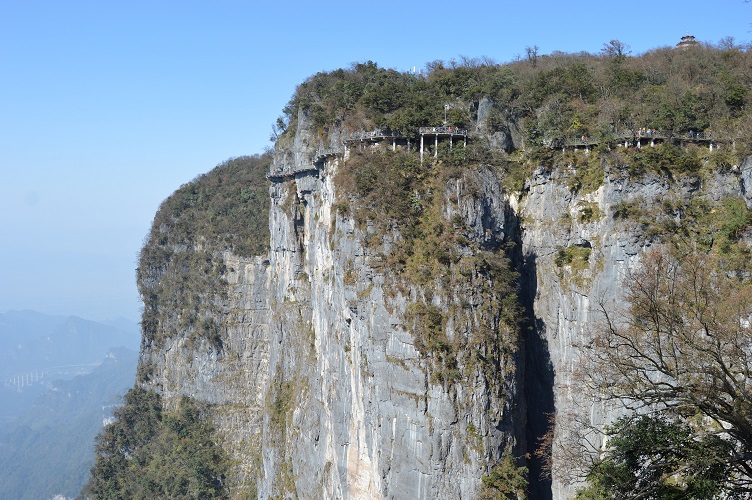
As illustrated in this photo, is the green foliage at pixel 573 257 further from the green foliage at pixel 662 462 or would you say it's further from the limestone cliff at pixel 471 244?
the green foliage at pixel 662 462

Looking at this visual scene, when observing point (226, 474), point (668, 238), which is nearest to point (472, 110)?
point (668, 238)

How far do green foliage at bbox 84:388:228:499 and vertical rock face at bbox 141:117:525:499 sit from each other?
304 inches

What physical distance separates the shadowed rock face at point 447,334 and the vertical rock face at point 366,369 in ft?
0.24

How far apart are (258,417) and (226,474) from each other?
223 inches

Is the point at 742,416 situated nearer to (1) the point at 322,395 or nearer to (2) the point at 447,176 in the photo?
(2) the point at 447,176

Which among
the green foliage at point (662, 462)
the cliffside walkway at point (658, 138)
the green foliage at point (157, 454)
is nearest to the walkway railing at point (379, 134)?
the cliffside walkway at point (658, 138)

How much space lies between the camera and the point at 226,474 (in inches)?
2382

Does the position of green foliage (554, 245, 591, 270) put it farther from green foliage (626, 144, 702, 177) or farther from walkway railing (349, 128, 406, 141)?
walkway railing (349, 128, 406, 141)

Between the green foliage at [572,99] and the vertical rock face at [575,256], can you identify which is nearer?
the vertical rock face at [575,256]

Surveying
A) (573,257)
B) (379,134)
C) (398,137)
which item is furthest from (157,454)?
(573,257)

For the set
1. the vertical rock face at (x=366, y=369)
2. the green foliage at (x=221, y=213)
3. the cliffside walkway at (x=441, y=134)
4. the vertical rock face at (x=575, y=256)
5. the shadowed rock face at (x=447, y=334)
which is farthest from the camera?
the green foliage at (x=221, y=213)

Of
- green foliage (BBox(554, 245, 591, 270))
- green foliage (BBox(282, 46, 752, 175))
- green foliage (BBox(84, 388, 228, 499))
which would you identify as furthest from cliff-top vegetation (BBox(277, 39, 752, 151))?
green foliage (BBox(84, 388, 228, 499))

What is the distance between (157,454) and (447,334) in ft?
143

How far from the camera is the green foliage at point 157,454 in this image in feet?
198
